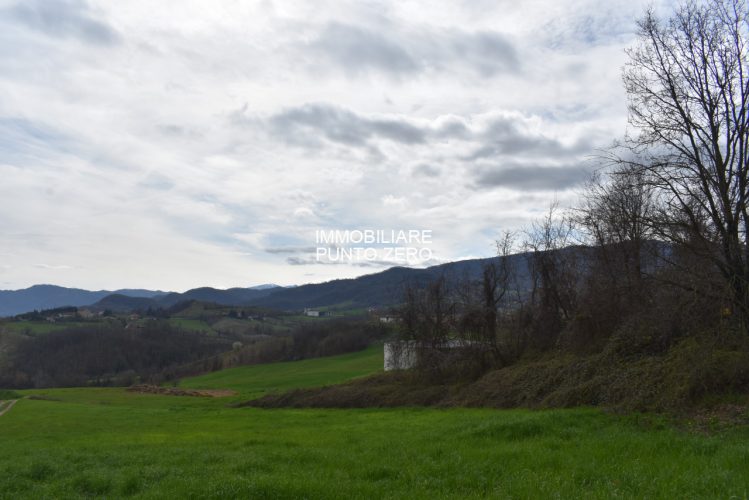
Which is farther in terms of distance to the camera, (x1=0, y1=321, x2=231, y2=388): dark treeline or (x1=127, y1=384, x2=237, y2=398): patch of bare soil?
(x1=0, y1=321, x2=231, y2=388): dark treeline

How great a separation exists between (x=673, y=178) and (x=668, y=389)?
7.13 meters

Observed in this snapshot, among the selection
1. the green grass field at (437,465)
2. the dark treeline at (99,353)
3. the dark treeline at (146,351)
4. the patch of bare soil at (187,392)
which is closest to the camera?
the green grass field at (437,465)

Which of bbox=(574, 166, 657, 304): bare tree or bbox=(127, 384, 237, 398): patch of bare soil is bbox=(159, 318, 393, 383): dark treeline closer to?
bbox=(127, 384, 237, 398): patch of bare soil

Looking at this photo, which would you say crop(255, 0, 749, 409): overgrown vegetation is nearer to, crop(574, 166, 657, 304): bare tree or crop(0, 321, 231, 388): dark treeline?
crop(574, 166, 657, 304): bare tree

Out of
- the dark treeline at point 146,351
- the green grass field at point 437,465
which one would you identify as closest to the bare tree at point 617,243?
the green grass field at point 437,465

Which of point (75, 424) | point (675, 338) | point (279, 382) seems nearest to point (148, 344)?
point (279, 382)

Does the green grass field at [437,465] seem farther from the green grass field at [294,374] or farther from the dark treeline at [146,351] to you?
the dark treeline at [146,351]

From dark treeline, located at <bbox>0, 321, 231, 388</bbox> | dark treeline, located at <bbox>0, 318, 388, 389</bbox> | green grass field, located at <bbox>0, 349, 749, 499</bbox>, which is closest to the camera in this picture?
green grass field, located at <bbox>0, 349, 749, 499</bbox>

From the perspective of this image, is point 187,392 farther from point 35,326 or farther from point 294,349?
point 35,326

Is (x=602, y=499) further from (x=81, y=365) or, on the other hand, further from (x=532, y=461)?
(x=81, y=365)

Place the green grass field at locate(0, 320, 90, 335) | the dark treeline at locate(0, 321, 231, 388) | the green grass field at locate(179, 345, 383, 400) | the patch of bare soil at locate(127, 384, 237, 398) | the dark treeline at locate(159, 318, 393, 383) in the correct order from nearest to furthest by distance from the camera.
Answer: the patch of bare soil at locate(127, 384, 237, 398), the green grass field at locate(179, 345, 383, 400), the dark treeline at locate(159, 318, 393, 383), the dark treeline at locate(0, 321, 231, 388), the green grass field at locate(0, 320, 90, 335)

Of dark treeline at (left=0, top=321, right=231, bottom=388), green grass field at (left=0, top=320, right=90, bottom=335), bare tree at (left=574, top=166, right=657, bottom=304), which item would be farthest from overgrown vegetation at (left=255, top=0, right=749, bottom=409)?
green grass field at (left=0, top=320, right=90, bottom=335)

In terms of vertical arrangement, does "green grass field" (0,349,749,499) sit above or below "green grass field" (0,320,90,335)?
below

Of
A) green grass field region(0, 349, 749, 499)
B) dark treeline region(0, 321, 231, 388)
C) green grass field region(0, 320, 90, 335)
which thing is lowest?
dark treeline region(0, 321, 231, 388)
